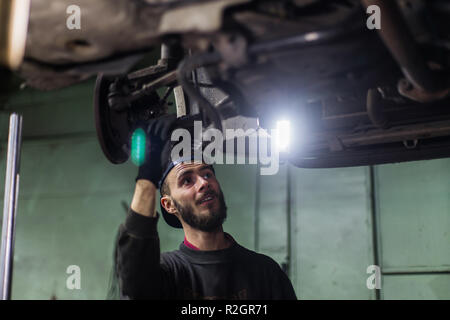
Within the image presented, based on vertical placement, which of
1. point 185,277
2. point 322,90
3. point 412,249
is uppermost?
point 322,90

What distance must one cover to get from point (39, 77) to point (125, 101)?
0.42 metres

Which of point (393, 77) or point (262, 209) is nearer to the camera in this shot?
point (393, 77)

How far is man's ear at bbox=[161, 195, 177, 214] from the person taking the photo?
9.14 feet

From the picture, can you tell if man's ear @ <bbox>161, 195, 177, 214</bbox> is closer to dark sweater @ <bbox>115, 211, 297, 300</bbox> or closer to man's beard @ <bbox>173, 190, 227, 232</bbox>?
man's beard @ <bbox>173, 190, 227, 232</bbox>

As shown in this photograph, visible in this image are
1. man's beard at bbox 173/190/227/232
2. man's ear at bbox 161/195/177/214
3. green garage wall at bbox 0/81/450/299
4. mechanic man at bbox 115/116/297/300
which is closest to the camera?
mechanic man at bbox 115/116/297/300

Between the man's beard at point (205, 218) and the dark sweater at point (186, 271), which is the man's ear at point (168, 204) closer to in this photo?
the man's beard at point (205, 218)

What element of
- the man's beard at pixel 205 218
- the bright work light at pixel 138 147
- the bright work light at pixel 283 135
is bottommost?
the man's beard at pixel 205 218

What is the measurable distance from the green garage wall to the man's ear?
1.85 metres

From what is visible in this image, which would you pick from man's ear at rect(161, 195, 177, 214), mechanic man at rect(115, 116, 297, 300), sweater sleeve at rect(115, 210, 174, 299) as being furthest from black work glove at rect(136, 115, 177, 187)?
man's ear at rect(161, 195, 177, 214)

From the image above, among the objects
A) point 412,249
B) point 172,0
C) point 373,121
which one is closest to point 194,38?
point 172,0

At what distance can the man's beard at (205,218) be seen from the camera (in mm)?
2613

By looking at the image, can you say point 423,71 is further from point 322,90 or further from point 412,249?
point 412,249

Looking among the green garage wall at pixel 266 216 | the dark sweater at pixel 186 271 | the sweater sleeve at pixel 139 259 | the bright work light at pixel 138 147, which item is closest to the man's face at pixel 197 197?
the dark sweater at pixel 186 271

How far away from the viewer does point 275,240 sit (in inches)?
176
